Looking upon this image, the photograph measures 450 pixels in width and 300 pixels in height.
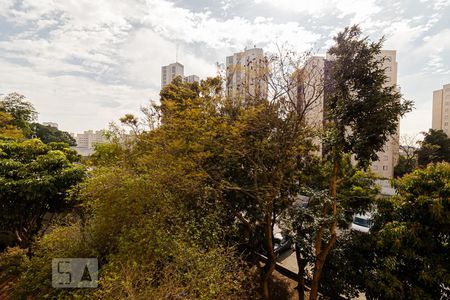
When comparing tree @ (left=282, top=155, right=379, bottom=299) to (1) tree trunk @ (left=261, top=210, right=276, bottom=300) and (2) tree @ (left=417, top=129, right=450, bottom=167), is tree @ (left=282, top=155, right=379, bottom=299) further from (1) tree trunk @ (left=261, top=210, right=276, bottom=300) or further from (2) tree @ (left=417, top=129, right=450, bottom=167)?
(2) tree @ (left=417, top=129, right=450, bottom=167)

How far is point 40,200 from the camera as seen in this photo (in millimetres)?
6020

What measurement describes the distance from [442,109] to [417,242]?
51.0 metres

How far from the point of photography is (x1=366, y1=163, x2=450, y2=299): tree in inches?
142

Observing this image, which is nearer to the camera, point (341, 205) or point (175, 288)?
point (175, 288)

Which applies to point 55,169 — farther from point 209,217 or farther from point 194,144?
point 209,217

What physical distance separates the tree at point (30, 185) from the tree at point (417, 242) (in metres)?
7.25

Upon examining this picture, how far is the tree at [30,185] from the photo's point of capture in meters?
5.59

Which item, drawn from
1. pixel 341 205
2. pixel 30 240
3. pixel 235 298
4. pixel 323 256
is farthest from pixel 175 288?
pixel 30 240

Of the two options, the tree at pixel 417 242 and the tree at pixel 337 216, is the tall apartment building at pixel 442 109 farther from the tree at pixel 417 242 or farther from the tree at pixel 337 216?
the tree at pixel 417 242

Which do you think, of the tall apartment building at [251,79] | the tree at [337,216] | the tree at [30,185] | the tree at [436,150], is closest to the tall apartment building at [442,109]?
the tree at [436,150]

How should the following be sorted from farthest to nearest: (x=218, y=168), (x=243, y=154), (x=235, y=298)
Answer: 1. (x=218, y=168)
2. (x=243, y=154)
3. (x=235, y=298)

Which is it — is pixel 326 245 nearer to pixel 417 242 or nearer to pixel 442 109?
pixel 417 242

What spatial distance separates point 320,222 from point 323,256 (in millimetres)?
856

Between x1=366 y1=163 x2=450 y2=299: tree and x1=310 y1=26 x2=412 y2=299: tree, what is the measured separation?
86 cm
